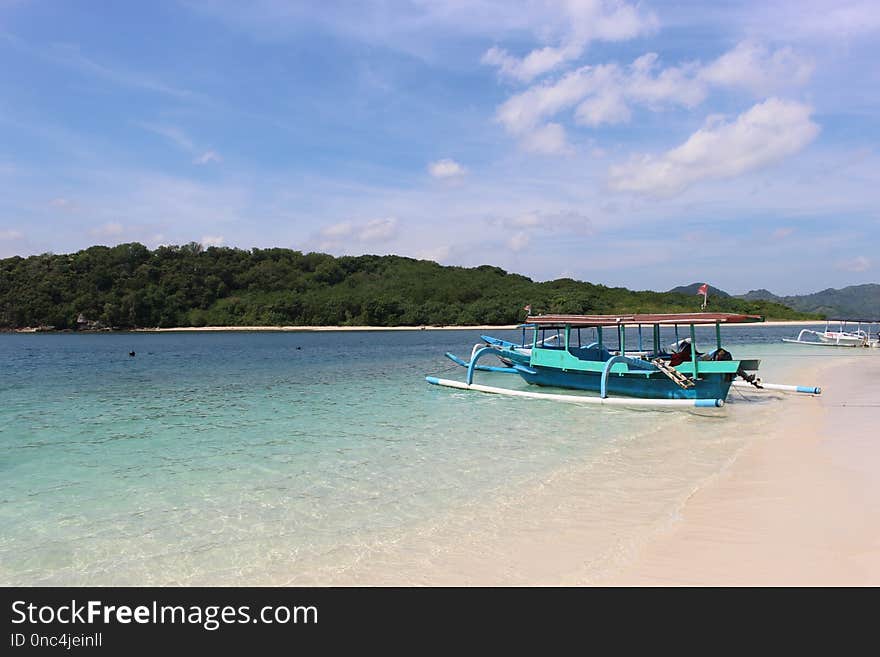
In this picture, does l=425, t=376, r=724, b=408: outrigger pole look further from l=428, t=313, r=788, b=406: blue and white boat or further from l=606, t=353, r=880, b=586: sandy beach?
l=606, t=353, r=880, b=586: sandy beach

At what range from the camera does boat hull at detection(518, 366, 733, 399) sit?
15172 millimetres

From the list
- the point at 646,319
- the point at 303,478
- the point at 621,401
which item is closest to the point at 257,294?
the point at 646,319

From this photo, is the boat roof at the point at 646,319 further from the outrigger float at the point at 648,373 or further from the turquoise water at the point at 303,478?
the turquoise water at the point at 303,478

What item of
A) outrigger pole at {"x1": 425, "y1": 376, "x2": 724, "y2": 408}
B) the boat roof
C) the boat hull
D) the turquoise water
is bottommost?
the turquoise water

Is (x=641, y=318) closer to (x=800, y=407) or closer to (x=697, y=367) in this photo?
(x=697, y=367)

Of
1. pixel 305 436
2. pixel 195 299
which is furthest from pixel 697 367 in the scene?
pixel 195 299

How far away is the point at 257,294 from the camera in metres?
112

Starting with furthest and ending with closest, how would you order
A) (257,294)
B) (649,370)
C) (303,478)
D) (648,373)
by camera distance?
(257,294) < (649,370) < (648,373) < (303,478)

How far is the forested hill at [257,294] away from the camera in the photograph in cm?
9394

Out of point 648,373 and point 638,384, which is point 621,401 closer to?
point 638,384

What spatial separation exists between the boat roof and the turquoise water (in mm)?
2435

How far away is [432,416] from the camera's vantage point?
1441 cm

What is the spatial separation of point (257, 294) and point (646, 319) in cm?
10413

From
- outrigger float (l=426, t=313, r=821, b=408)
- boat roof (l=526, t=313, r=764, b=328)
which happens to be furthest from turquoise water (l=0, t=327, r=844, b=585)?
boat roof (l=526, t=313, r=764, b=328)
